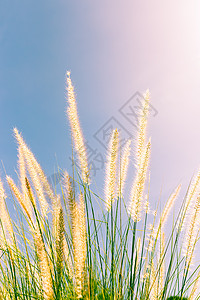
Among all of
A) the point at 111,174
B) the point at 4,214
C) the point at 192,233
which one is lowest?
the point at 192,233

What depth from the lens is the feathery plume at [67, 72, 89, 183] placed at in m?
2.22

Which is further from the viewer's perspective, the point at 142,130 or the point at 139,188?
the point at 142,130

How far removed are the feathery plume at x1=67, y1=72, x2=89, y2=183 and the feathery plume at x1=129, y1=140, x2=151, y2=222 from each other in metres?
0.39

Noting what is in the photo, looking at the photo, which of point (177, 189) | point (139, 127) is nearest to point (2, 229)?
point (139, 127)

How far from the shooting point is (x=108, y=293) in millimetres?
2209

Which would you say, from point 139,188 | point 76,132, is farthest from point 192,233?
point 76,132

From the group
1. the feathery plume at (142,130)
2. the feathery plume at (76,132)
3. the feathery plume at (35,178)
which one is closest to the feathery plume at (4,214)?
the feathery plume at (35,178)

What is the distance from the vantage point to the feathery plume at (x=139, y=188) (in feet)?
7.09

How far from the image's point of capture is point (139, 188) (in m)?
2.16

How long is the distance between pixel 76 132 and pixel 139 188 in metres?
0.66

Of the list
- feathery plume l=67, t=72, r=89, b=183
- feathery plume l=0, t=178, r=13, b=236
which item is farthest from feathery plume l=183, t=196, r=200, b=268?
feathery plume l=0, t=178, r=13, b=236

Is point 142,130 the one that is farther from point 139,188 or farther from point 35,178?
point 35,178

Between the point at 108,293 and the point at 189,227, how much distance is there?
2.72 feet

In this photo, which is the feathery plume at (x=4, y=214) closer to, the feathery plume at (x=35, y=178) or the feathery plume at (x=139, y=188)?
the feathery plume at (x=35, y=178)
